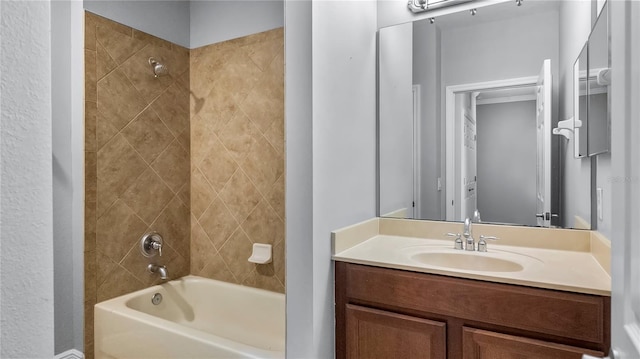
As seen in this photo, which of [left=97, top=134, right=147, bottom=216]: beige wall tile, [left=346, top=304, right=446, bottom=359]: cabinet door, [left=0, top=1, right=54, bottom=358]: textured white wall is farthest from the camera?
[left=97, top=134, right=147, bottom=216]: beige wall tile

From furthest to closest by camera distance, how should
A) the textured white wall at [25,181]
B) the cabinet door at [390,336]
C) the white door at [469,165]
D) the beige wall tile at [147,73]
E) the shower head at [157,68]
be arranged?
1. the shower head at [157,68]
2. the beige wall tile at [147,73]
3. the white door at [469,165]
4. the cabinet door at [390,336]
5. the textured white wall at [25,181]

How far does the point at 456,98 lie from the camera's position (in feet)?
6.53

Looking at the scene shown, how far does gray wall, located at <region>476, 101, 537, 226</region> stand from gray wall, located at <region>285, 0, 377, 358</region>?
30.2 inches

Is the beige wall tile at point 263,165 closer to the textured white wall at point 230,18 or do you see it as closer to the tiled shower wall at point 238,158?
the tiled shower wall at point 238,158

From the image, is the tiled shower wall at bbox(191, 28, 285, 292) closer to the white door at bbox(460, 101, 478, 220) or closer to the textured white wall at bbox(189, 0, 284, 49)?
the textured white wall at bbox(189, 0, 284, 49)

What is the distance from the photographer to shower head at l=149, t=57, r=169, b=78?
2422 mm

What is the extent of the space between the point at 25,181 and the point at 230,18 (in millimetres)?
2565

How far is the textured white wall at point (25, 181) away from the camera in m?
0.31

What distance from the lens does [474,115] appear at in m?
1.94

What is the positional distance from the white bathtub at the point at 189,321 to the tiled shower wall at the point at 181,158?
0.26ft

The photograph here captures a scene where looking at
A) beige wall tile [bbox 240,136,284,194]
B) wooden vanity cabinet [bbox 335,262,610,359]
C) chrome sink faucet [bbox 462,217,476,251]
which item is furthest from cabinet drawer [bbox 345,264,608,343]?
beige wall tile [bbox 240,136,284,194]

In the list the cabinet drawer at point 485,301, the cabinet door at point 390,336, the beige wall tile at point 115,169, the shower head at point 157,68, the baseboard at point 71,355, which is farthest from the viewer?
the shower head at point 157,68

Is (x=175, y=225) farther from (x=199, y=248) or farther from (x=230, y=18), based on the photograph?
(x=230, y=18)

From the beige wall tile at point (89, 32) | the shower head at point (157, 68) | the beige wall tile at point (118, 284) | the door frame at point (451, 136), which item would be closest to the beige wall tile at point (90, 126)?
the beige wall tile at point (89, 32)
